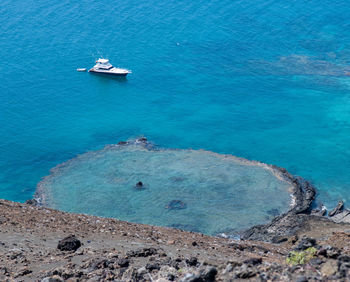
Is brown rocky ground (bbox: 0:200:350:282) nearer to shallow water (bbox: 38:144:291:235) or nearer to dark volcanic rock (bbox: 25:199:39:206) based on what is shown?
shallow water (bbox: 38:144:291:235)

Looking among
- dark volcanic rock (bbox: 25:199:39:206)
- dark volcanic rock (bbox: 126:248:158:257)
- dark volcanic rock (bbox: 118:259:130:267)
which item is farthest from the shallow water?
dark volcanic rock (bbox: 118:259:130:267)

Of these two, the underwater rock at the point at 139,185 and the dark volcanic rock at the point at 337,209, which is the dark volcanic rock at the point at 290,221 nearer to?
the dark volcanic rock at the point at 337,209

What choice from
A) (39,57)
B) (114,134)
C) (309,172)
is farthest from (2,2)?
(309,172)

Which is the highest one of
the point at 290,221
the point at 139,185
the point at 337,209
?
the point at 337,209

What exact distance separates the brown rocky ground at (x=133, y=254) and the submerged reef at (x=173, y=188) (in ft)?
33.3

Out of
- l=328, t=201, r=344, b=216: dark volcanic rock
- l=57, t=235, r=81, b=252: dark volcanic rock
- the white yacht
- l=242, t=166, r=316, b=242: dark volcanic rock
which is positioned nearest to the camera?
l=57, t=235, r=81, b=252: dark volcanic rock

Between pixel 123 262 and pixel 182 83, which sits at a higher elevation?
pixel 182 83

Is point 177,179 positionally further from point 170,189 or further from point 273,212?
point 273,212

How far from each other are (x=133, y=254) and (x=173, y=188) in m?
28.7

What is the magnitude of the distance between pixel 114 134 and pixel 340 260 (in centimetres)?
4916

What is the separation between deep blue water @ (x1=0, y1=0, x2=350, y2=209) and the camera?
6341cm

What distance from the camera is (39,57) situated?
88688 mm

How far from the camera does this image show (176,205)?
50.2 m

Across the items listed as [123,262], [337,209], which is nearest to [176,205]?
[337,209]
